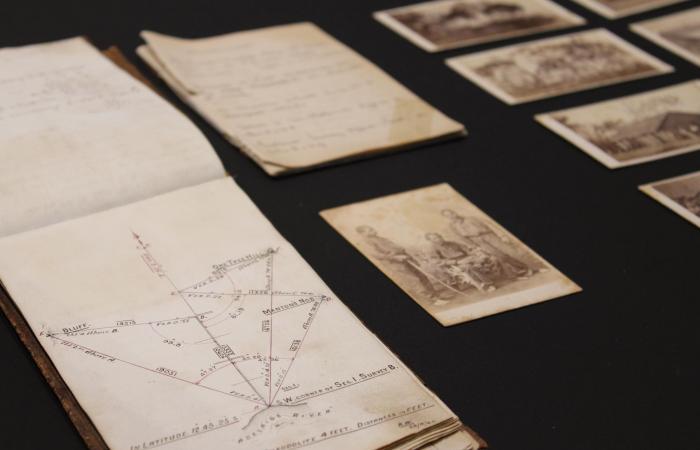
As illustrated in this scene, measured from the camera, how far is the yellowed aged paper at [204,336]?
114cm

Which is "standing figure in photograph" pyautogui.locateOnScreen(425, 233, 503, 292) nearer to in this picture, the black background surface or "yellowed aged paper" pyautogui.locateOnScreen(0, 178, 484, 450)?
the black background surface

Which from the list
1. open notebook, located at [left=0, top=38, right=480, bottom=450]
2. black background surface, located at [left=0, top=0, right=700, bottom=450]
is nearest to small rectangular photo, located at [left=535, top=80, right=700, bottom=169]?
black background surface, located at [left=0, top=0, right=700, bottom=450]

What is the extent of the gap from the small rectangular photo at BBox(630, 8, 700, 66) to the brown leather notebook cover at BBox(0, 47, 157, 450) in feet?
4.86

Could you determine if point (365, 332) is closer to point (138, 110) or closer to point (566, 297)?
point (566, 297)

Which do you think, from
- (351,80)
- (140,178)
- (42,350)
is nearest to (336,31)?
(351,80)

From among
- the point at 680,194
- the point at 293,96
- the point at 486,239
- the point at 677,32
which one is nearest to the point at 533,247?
the point at 486,239

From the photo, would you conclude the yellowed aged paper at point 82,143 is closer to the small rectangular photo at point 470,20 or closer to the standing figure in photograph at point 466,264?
the standing figure in photograph at point 466,264

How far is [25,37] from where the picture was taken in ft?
6.60

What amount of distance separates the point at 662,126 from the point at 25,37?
1.21 m

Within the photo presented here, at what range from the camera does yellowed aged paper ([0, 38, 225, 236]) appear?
4.83ft

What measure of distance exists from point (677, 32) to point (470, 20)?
454 mm

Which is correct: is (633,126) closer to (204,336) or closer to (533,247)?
(533,247)

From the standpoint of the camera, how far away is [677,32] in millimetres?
2268

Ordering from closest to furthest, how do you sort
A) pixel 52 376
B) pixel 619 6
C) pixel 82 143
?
pixel 52 376
pixel 82 143
pixel 619 6
